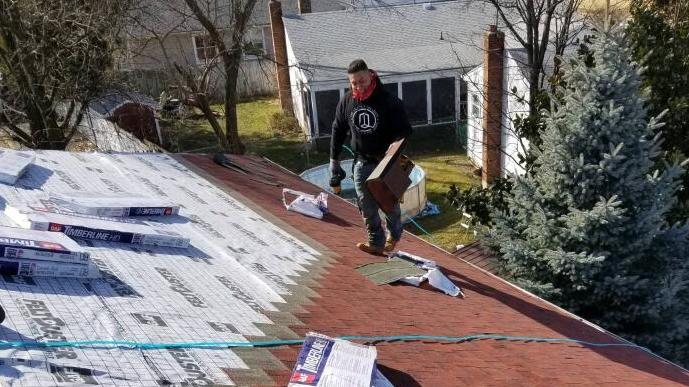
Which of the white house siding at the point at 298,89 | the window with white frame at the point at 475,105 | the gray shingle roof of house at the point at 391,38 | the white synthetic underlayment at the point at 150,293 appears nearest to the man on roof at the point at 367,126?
the white synthetic underlayment at the point at 150,293

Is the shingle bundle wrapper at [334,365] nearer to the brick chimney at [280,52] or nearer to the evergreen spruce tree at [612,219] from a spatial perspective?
the evergreen spruce tree at [612,219]

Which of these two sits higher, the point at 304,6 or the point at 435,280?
the point at 304,6

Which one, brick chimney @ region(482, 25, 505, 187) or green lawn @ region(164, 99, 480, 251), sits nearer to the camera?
green lawn @ region(164, 99, 480, 251)

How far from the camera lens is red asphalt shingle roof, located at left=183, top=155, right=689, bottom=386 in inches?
140

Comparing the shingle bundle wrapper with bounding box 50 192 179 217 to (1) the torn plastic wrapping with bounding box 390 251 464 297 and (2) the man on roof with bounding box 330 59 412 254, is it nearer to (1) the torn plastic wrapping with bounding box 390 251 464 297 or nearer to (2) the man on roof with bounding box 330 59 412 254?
(2) the man on roof with bounding box 330 59 412 254

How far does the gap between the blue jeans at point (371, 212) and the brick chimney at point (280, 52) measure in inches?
752

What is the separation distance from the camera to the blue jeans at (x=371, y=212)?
516 cm

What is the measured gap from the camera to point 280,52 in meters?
24.8

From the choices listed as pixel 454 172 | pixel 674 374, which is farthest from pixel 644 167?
pixel 454 172

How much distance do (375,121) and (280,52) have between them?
821 inches

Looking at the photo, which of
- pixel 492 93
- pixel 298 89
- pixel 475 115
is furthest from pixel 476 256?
pixel 298 89

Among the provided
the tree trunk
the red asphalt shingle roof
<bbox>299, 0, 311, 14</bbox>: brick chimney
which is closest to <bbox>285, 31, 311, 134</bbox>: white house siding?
<bbox>299, 0, 311, 14</bbox>: brick chimney

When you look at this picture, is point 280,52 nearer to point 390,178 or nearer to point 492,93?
point 492,93

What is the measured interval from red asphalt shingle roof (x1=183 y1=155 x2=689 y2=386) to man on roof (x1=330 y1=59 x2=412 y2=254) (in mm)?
560
